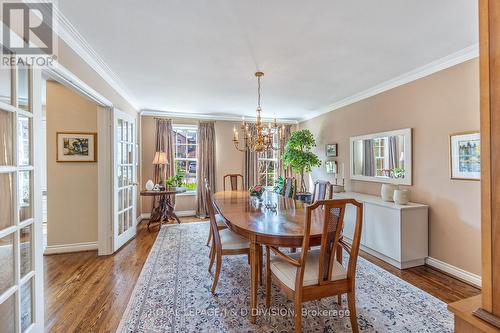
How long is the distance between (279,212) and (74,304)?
7.03 feet

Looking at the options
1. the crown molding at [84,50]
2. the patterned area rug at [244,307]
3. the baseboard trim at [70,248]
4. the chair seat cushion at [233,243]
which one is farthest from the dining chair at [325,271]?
the baseboard trim at [70,248]

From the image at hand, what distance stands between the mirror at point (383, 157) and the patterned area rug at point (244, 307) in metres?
1.41

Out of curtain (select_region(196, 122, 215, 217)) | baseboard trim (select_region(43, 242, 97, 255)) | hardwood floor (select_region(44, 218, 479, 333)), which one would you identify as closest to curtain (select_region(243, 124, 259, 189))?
curtain (select_region(196, 122, 215, 217))

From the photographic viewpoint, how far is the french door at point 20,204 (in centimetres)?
143

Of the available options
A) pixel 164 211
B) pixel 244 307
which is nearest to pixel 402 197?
pixel 244 307

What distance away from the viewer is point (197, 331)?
1.80 meters

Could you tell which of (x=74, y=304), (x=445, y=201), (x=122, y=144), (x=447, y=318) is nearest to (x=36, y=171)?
(x=74, y=304)

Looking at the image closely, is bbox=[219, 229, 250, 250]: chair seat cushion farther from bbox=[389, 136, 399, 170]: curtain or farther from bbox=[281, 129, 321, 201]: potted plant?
bbox=[281, 129, 321, 201]: potted plant

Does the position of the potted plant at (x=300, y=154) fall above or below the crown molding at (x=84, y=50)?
below

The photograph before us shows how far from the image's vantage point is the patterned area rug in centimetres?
185

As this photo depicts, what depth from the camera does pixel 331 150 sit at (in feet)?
15.9

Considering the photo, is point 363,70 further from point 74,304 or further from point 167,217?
point 167,217

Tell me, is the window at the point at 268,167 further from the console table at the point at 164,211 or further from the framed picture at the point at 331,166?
the console table at the point at 164,211

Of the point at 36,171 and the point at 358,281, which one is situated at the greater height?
the point at 36,171
